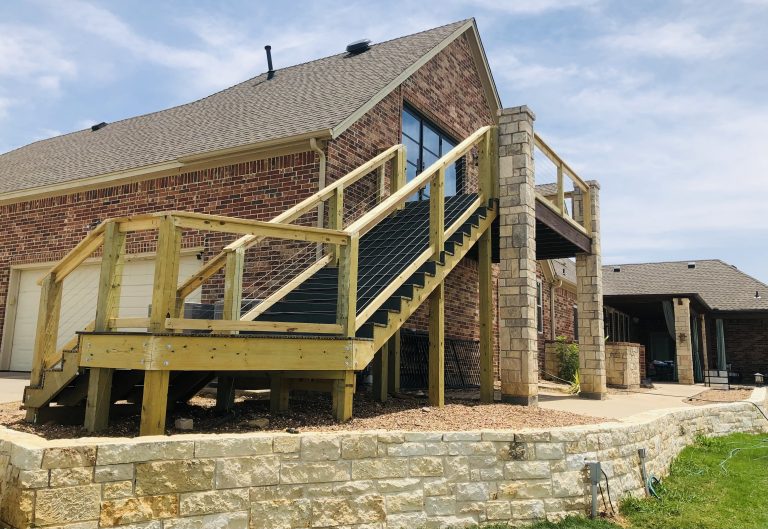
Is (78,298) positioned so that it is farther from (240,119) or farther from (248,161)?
(248,161)

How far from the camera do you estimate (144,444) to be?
4.06 metres

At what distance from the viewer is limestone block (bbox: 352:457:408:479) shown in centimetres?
479

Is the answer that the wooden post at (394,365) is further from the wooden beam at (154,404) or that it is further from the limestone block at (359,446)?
the wooden beam at (154,404)

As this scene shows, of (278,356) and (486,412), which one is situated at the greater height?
(278,356)

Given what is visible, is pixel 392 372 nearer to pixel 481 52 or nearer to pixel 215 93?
pixel 481 52

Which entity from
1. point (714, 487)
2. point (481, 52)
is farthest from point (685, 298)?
point (714, 487)

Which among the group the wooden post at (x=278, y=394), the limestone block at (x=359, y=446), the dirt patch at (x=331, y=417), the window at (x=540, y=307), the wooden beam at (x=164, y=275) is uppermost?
the window at (x=540, y=307)

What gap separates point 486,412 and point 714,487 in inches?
110

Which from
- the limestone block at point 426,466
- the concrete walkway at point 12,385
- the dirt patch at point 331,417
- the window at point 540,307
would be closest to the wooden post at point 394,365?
the dirt patch at point 331,417

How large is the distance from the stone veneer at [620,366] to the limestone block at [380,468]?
11.5 meters

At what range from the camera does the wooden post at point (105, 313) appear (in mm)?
5098

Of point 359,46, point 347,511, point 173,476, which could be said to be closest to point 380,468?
point 347,511

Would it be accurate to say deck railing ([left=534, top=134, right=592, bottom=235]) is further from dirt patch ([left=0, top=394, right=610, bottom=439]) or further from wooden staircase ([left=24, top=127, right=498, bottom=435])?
dirt patch ([left=0, top=394, right=610, bottom=439])

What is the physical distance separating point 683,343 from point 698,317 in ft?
17.4
